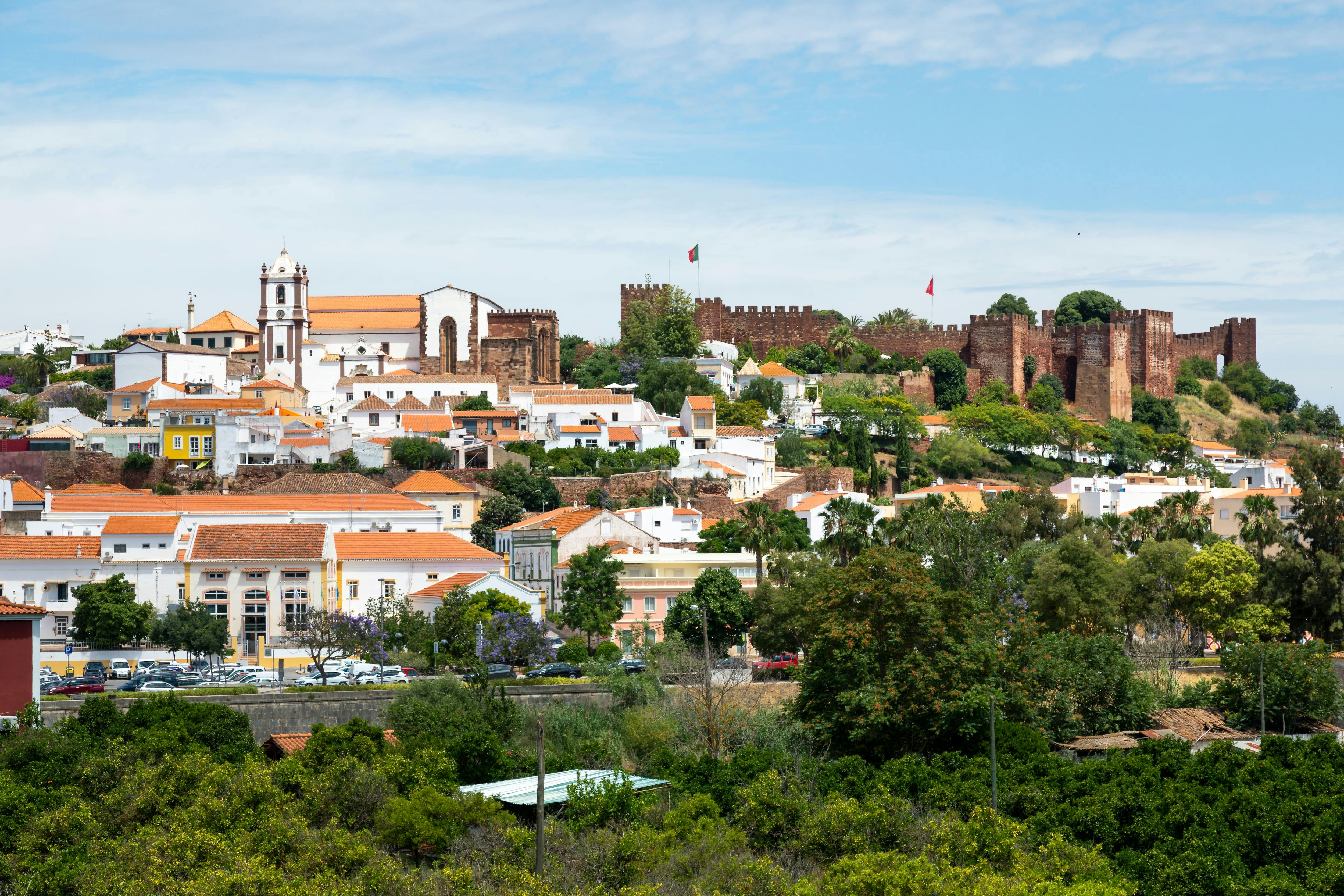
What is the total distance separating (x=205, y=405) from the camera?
224 feet

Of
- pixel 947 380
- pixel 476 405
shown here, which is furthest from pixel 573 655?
pixel 947 380

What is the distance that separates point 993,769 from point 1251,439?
75255 mm

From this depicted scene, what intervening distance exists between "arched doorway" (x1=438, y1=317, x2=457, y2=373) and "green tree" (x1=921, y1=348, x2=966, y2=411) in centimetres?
2733

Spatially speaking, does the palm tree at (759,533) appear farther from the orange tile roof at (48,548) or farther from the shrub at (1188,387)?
the shrub at (1188,387)

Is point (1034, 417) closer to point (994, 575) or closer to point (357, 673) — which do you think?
point (994, 575)

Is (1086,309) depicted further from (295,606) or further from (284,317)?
(295,606)

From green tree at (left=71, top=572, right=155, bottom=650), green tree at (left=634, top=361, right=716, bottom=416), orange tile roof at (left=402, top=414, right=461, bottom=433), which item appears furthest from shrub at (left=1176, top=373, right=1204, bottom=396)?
green tree at (left=71, top=572, right=155, bottom=650)

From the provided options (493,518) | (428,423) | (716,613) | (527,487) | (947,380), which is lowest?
(716,613)

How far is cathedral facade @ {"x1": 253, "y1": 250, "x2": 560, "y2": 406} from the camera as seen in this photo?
8206 cm

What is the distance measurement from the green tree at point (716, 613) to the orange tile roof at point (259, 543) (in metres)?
11.8

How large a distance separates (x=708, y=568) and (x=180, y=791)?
75.4ft

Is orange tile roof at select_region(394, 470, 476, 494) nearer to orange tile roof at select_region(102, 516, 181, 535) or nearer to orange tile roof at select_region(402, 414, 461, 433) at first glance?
orange tile roof at select_region(402, 414, 461, 433)

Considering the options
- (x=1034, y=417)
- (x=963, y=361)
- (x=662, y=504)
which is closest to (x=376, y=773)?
(x=662, y=504)

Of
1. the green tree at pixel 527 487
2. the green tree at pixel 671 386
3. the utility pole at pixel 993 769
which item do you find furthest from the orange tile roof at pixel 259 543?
the green tree at pixel 671 386
